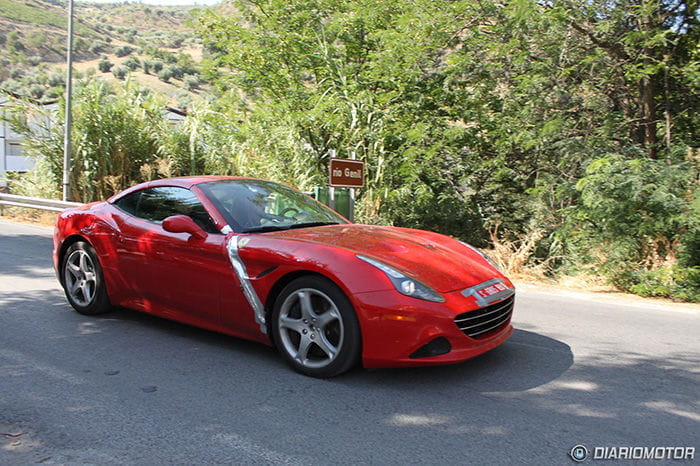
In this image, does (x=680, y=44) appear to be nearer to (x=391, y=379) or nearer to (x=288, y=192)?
(x=288, y=192)

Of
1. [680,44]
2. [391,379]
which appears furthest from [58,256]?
[680,44]

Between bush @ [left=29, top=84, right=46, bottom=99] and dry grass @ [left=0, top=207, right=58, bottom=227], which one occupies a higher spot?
bush @ [left=29, top=84, right=46, bottom=99]

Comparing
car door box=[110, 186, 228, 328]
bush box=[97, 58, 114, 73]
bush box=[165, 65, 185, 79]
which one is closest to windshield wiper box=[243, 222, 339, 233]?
car door box=[110, 186, 228, 328]

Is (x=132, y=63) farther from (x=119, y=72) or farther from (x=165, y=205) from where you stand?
(x=165, y=205)

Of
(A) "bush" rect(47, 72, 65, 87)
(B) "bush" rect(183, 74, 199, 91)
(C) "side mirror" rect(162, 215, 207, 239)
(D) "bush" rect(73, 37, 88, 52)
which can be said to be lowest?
(C) "side mirror" rect(162, 215, 207, 239)

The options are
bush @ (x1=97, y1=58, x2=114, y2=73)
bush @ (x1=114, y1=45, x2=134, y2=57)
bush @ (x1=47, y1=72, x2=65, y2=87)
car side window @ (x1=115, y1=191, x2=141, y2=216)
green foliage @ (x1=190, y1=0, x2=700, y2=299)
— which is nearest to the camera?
car side window @ (x1=115, y1=191, x2=141, y2=216)

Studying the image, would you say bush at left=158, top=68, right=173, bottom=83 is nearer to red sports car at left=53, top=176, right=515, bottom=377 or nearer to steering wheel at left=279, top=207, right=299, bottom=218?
red sports car at left=53, top=176, right=515, bottom=377

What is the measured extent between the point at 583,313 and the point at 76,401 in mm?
4923

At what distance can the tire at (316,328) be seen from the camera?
12.4 feet

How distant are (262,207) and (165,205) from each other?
0.90 m

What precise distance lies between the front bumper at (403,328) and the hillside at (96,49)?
230ft

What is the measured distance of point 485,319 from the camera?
3971 millimetres

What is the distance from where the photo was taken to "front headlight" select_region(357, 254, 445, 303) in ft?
12.2

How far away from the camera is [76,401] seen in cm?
348
